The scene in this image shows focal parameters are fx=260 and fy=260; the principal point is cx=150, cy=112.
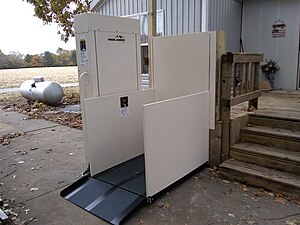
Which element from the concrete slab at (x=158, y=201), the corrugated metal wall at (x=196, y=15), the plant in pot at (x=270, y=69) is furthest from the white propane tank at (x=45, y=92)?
the plant in pot at (x=270, y=69)

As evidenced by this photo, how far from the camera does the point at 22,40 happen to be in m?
19.3

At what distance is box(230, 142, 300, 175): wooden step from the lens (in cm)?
291

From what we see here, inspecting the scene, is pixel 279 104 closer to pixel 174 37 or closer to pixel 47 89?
pixel 174 37

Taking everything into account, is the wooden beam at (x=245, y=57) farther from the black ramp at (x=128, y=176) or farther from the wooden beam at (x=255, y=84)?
the black ramp at (x=128, y=176)

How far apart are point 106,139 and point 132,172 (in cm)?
52

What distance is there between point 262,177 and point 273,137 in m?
0.63

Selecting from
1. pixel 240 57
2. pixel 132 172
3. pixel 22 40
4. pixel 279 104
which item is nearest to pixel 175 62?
pixel 240 57

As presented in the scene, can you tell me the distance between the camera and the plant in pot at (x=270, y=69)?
20.5ft

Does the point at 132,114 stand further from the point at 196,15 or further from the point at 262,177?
the point at 196,15

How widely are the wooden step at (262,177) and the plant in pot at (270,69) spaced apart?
3.83 metres

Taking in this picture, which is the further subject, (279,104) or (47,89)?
(47,89)

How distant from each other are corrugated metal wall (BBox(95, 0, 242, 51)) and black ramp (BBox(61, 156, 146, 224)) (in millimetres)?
3934

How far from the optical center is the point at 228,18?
20.7 ft

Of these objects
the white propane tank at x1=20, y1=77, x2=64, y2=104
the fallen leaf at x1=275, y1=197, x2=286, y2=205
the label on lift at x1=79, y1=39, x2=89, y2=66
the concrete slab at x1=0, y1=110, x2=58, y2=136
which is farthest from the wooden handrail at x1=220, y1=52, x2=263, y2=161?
the white propane tank at x1=20, y1=77, x2=64, y2=104
